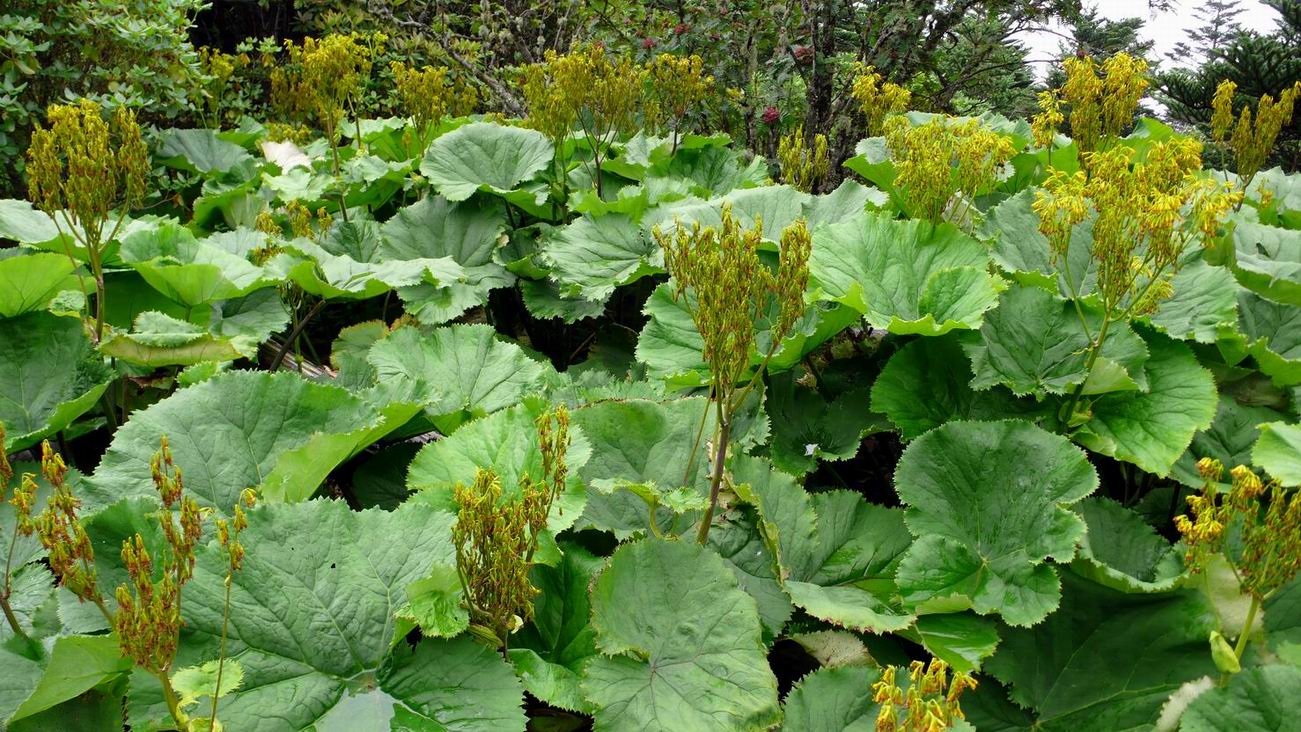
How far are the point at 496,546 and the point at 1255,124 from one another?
2678mm

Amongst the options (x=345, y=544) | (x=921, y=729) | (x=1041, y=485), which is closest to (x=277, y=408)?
(x=345, y=544)

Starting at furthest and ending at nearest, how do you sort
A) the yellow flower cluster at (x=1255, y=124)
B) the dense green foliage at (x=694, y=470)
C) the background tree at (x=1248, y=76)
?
1. the background tree at (x=1248, y=76)
2. the yellow flower cluster at (x=1255, y=124)
3. the dense green foliage at (x=694, y=470)

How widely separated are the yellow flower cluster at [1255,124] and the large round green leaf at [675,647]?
222cm

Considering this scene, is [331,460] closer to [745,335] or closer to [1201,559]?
[745,335]

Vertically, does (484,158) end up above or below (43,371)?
above

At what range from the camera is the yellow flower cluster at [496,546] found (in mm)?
1215

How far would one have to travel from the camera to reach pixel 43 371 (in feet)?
6.48

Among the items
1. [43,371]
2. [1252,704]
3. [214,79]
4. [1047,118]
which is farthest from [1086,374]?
[214,79]

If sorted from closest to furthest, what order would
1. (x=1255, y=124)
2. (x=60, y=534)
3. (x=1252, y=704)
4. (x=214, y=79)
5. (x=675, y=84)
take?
1. (x=60, y=534)
2. (x=1252, y=704)
3. (x=1255, y=124)
4. (x=675, y=84)
5. (x=214, y=79)

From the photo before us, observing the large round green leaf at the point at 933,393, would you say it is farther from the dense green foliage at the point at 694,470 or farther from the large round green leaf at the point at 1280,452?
the large round green leaf at the point at 1280,452

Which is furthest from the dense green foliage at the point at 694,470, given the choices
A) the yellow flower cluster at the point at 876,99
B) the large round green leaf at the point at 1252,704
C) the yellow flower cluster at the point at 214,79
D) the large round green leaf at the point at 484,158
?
the yellow flower cluster at the point at 214,79

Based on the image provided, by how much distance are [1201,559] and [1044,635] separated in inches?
14.4

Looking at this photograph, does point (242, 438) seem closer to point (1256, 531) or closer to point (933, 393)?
point (933, 393)

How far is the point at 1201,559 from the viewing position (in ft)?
4.23
